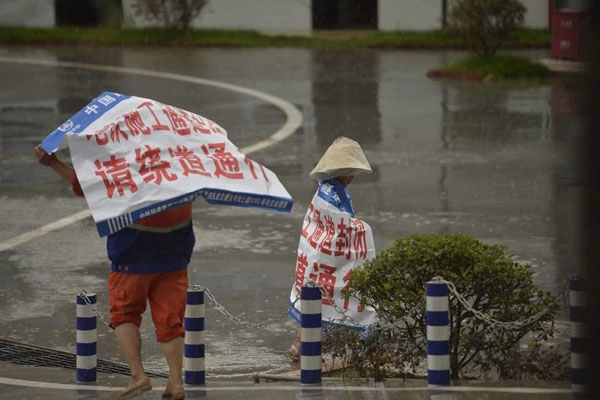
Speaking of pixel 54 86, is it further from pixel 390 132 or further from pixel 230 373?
pixel 230 373

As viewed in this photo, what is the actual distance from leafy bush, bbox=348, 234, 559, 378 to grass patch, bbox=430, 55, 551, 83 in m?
19.1

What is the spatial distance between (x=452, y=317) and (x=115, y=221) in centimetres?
206

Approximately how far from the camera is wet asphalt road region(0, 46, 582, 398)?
32.2 feet

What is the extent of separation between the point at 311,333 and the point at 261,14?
91.3 feet

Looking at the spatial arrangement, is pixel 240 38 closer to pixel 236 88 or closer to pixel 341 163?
pixel 236 88

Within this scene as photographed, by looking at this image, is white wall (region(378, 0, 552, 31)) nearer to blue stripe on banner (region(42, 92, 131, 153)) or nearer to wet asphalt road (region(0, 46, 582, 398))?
wet asphalt road (region(0, 46, 582, 398))

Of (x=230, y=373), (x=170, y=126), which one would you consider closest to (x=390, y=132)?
(x=230, y=373)

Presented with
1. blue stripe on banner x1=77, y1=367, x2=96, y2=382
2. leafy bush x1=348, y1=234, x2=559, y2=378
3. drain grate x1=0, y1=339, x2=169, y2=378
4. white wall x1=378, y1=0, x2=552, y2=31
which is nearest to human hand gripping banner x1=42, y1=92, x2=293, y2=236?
leafy bush x1=348, y1=234, x2=559, y2=378

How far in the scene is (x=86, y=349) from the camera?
7004mm

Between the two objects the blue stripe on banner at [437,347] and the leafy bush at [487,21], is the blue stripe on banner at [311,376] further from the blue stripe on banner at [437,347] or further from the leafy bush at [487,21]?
the leafy bush at [487,21]

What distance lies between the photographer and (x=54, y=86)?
25.3m

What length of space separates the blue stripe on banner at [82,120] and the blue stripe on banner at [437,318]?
2.01 meters

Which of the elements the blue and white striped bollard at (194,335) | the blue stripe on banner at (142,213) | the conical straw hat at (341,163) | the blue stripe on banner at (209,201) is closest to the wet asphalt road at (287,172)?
the blue and white striped bollard at (194,335)

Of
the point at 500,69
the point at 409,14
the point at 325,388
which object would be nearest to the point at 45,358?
the point at 325,388
